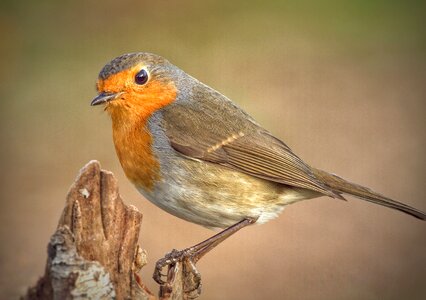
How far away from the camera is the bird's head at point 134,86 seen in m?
3.46

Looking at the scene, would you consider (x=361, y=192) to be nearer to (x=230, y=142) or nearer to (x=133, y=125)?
(x=230, y=142)

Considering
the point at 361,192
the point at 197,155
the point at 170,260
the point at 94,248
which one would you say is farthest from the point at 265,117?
the point at 94,248

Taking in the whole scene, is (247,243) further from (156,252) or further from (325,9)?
(325,9)

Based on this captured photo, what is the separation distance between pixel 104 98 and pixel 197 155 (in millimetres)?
508

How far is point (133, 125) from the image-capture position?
3.50 m

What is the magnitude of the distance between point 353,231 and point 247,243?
2.52 feet

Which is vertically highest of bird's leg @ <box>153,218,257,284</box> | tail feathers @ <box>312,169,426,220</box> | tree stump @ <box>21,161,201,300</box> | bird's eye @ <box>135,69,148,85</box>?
bird's eye @ <box>135,69,148,85</box>

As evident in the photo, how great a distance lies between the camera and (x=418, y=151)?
20.0 feet

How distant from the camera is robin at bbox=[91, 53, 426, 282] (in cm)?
346

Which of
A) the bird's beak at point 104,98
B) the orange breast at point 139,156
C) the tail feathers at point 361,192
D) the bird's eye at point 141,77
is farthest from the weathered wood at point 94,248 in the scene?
the tail feathers at point 361,192

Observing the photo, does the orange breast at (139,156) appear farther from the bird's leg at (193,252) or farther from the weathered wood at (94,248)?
the weathered wood at (94,248)

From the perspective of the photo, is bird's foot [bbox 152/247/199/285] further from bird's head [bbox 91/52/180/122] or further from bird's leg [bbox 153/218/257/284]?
bird's head [bbox 91/52/180/122]

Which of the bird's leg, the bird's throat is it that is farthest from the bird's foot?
the bird's throat

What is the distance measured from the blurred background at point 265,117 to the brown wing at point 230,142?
1272mm
